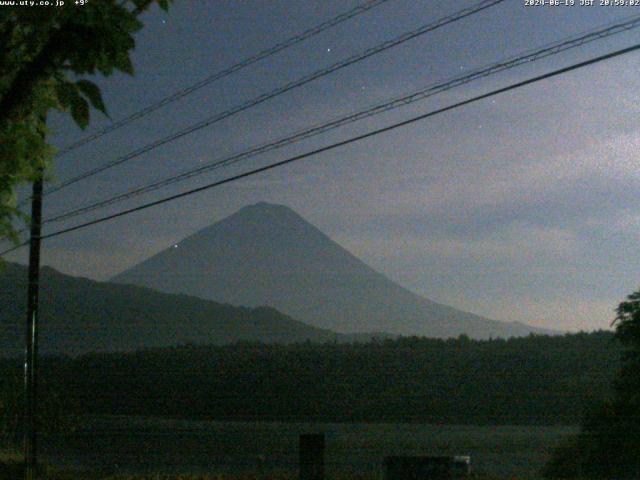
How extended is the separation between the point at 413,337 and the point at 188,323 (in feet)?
154

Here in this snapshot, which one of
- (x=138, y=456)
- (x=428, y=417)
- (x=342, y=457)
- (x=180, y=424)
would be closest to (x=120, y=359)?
(x=180, y=424)

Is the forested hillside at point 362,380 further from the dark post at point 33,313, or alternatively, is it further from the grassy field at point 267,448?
the dark post at point 33,313

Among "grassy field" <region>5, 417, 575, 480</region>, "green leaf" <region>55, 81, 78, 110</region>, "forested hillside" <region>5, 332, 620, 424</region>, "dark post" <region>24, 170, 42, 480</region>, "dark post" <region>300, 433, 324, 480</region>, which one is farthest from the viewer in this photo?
"forested hillside" <region>5, 332, 620, 424</region>

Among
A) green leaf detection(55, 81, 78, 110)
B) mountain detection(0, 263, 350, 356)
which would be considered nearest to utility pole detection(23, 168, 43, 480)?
green leaf detection(55, 81, 78, 110)

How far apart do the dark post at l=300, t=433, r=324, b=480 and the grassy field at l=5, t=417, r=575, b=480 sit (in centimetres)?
314

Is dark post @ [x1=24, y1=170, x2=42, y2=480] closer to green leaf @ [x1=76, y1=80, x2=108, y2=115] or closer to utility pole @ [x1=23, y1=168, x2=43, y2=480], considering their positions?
utility pole @ [x1=23, y1=168, x2=43, y2=480]

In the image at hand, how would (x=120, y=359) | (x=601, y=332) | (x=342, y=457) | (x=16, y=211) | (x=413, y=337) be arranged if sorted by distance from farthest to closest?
1. (x=120, y=359)
2. (x=413, y=337)
3. (x=601, y=332)
4. (x=342, y=457)
5. (x=16, y=211)

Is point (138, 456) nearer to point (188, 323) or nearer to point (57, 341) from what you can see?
point (57, 341)

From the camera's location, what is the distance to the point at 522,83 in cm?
963

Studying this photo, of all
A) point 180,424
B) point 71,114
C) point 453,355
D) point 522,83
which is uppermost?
point 522,83

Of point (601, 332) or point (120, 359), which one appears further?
point (120, 359)

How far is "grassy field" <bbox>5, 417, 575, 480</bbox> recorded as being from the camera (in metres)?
18.3

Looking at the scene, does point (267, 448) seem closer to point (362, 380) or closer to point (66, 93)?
point (362, 380)

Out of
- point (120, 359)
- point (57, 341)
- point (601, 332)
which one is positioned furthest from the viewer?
point (57, 341)
